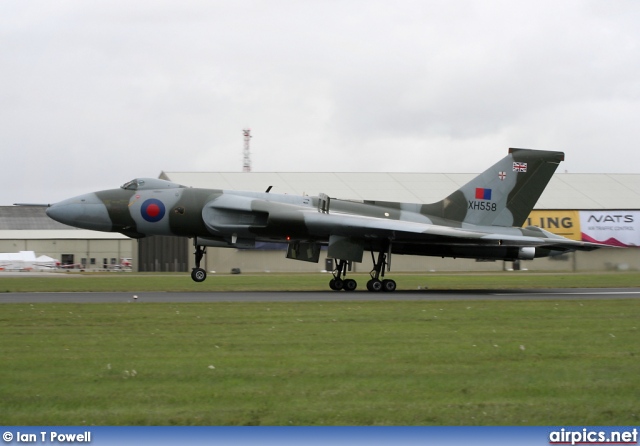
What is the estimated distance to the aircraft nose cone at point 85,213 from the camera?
82.4ft

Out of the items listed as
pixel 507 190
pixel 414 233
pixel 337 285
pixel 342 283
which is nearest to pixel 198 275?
pixel 337 285

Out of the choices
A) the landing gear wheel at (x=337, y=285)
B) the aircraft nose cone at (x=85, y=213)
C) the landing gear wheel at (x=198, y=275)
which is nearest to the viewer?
the aircraft nose cone at (x=85, y=213)

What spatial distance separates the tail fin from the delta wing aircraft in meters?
0.03

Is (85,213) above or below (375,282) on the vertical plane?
above

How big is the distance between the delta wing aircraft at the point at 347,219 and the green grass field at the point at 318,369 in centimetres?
883

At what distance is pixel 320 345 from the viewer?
443 inches

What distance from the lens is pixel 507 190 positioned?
2580 cm

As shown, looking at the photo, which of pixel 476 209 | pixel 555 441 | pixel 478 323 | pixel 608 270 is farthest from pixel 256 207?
pixel 608 270

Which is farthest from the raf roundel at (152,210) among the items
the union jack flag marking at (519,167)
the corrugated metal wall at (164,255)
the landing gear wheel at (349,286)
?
the corrugated metal wall at (164,255)

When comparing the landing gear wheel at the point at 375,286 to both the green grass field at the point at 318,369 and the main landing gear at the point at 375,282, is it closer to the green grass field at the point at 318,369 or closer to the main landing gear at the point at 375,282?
the main landing gear at the point at 375,282

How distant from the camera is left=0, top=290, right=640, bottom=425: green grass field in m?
7.24

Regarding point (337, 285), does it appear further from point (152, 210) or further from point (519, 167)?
point (519, 167)

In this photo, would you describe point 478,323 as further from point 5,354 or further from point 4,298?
point 4,298

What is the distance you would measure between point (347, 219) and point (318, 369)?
14822 millimetres
